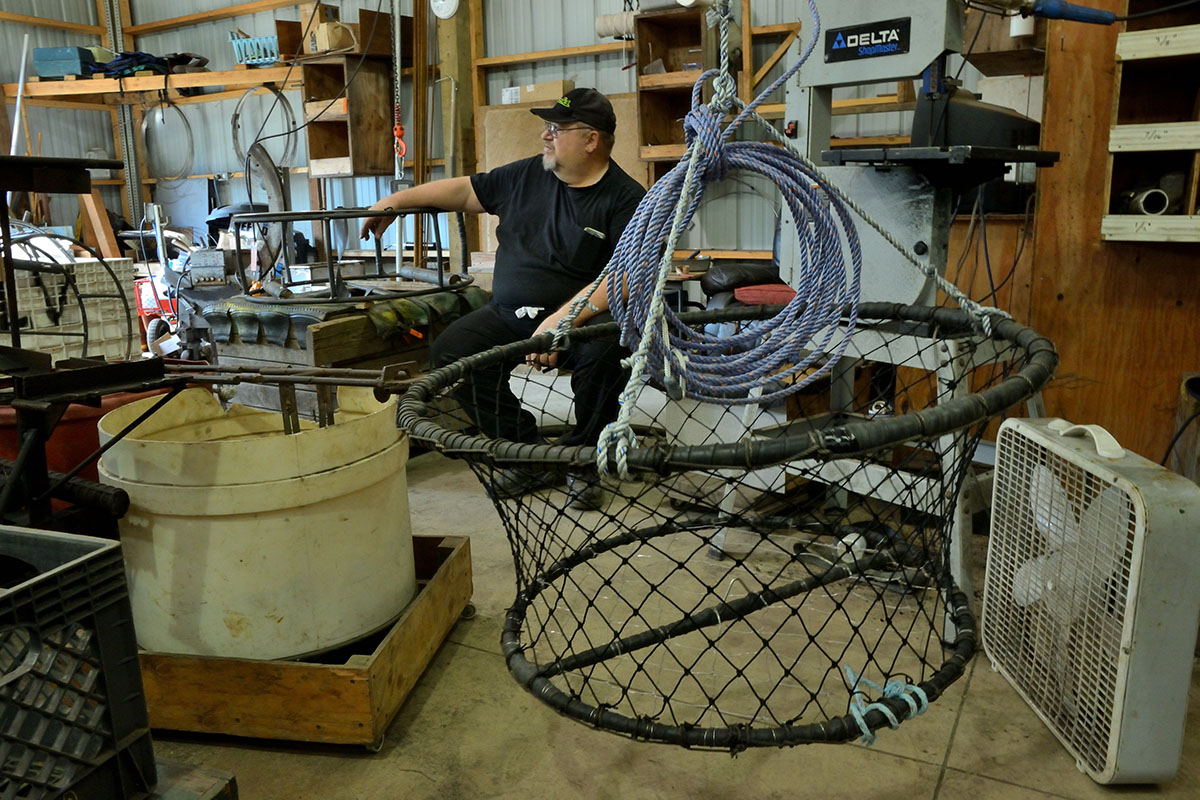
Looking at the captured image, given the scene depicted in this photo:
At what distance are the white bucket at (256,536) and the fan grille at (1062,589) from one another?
3.87 ft

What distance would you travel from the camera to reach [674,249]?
43.1 inches

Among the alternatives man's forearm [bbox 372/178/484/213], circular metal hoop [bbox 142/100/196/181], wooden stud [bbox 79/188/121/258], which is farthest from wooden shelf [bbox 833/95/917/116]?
circular metal hoop [bbox 142/100/196/181]

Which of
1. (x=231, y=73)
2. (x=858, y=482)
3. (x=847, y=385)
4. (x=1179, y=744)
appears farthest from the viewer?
(x=231, y=73)

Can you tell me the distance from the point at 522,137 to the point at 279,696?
4.09 m

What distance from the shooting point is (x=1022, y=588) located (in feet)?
5.23

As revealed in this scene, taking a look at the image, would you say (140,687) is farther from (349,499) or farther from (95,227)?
(95,227)

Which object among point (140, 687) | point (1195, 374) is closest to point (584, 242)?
point (1195, 374)

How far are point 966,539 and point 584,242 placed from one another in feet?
5.04

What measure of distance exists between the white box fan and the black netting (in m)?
0.16

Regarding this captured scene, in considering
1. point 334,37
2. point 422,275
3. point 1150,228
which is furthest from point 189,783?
point 334,37

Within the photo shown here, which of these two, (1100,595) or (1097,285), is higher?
(1097,285)

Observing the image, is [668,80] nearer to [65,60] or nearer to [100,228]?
[100,228]

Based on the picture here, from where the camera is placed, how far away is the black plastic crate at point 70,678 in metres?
0.91

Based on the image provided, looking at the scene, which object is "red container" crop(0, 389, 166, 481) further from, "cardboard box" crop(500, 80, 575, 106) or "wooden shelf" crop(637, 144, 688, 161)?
"cardboard box" crop(500, 80, 575, 106)
